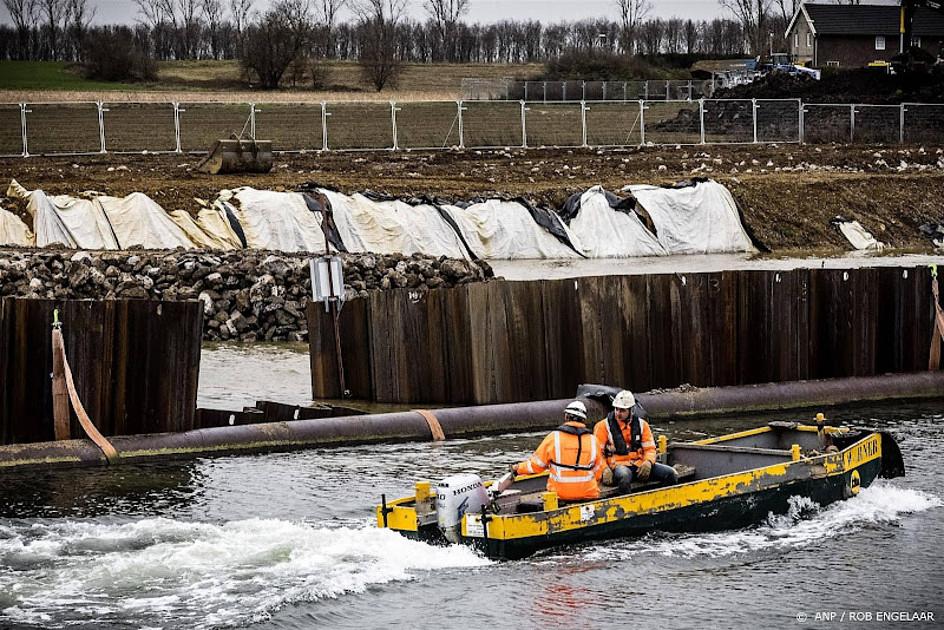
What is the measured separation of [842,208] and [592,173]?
879cm

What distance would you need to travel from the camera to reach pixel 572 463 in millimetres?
16281

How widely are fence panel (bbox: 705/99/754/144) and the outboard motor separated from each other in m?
46.0

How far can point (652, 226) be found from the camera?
42438 mm

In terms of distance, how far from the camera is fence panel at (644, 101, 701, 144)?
6022 centimetres

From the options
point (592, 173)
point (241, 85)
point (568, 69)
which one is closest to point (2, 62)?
point (241, 85)

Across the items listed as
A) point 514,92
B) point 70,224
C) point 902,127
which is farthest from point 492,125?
point 70,224

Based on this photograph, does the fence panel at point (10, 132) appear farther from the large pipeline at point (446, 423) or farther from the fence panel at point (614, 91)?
the fence panel at point (614, 91)

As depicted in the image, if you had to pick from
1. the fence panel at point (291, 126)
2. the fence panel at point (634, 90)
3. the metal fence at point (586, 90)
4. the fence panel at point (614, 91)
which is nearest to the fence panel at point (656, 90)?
the metal fence at point (586, 90)

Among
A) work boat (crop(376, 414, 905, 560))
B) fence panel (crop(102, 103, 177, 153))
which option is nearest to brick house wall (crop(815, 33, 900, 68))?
fence panel (crop(102, 103, 177, 153))

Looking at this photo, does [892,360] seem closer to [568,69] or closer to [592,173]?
[592,173]

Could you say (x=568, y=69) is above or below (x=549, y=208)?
above

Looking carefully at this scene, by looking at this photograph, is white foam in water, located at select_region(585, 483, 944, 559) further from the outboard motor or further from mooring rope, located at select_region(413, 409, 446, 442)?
mooring rope, located at select_region(413, 409, 446, 442)

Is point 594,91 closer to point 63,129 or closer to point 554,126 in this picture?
point 554,126

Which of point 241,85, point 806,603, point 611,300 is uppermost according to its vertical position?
point 241,85
